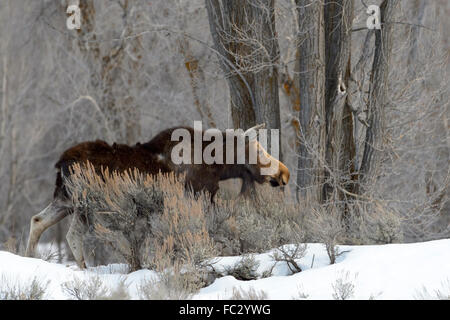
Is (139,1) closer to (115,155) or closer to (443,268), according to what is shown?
(115,155)

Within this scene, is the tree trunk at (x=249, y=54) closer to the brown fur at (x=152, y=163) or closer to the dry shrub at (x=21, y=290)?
the brown fur at (x=152, y=163)

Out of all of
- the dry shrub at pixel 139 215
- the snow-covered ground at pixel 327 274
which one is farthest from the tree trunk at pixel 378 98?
the dry shrub at pixel 139 215

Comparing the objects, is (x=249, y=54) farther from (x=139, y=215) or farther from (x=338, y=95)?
(x=139, y=215)

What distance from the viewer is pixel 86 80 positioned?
21406 mm

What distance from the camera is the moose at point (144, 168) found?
26.2 feet

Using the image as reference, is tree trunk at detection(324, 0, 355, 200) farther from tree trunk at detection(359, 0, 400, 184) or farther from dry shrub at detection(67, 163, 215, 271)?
dry shrub at detection(67, 163, 215, 271)

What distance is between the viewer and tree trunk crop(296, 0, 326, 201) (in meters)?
9.63

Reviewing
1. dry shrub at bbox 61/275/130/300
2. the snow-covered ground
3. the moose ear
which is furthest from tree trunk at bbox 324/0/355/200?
dry shrub at bbox 61/275/130/300

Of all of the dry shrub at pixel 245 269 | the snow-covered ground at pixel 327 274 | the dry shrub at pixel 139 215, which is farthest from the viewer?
the dry shrub at pixel 139 215

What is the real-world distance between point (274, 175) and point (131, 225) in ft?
10.1

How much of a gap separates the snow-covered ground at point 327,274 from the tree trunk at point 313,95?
→ 8.53 feet

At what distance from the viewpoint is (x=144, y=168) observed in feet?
27.5

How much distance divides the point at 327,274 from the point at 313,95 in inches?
169

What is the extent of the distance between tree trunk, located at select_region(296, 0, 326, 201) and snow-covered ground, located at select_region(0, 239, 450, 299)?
2600 mm
